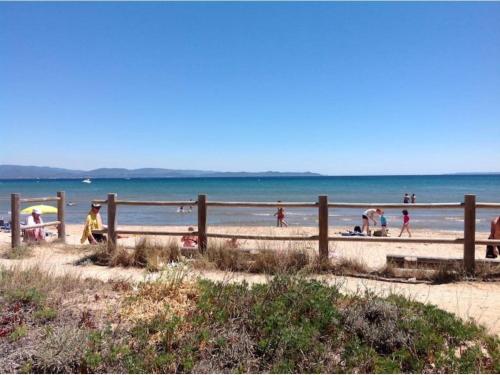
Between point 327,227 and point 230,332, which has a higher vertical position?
point 327,227

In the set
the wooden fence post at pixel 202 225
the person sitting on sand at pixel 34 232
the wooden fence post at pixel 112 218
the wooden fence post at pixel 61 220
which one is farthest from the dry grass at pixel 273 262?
the person sitting on sand at pixel 34 232

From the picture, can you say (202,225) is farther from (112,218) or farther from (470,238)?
(470,238)

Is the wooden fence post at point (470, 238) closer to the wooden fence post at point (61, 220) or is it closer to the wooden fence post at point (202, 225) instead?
the wooden fence post at point (202, 225)

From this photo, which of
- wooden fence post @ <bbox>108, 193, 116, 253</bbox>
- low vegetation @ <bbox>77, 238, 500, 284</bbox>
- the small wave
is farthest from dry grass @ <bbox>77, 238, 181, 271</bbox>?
the small wave

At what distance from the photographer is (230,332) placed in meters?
3.90

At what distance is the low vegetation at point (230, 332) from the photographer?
350cm

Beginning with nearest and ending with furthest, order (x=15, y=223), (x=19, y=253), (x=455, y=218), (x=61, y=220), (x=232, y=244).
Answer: (x=232, y=244)
(x=19, y=253)
(x=15, y=223)
(x=61, y=220)
(x=455, y=218)

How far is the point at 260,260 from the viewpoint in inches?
299

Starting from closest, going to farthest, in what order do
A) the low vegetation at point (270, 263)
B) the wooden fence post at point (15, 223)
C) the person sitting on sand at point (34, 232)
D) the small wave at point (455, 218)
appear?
the low vegetation at point (270, 263)
the wooden fence post at point (15, 223)
the person sitting on sand at point (34, 232)
the small wave at point (455, 218)

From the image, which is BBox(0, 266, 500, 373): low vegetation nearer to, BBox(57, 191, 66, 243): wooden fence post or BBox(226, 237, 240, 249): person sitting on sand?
BBox(226, 237, 240, 249): person sitting on sand

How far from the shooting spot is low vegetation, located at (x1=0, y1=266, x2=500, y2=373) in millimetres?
3500

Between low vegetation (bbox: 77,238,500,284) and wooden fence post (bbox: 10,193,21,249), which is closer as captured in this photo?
low vegetation (bbox: 77,238,500,284)

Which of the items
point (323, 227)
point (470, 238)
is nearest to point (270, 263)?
point (323, 227)

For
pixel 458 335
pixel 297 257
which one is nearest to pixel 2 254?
pixel 297 257
